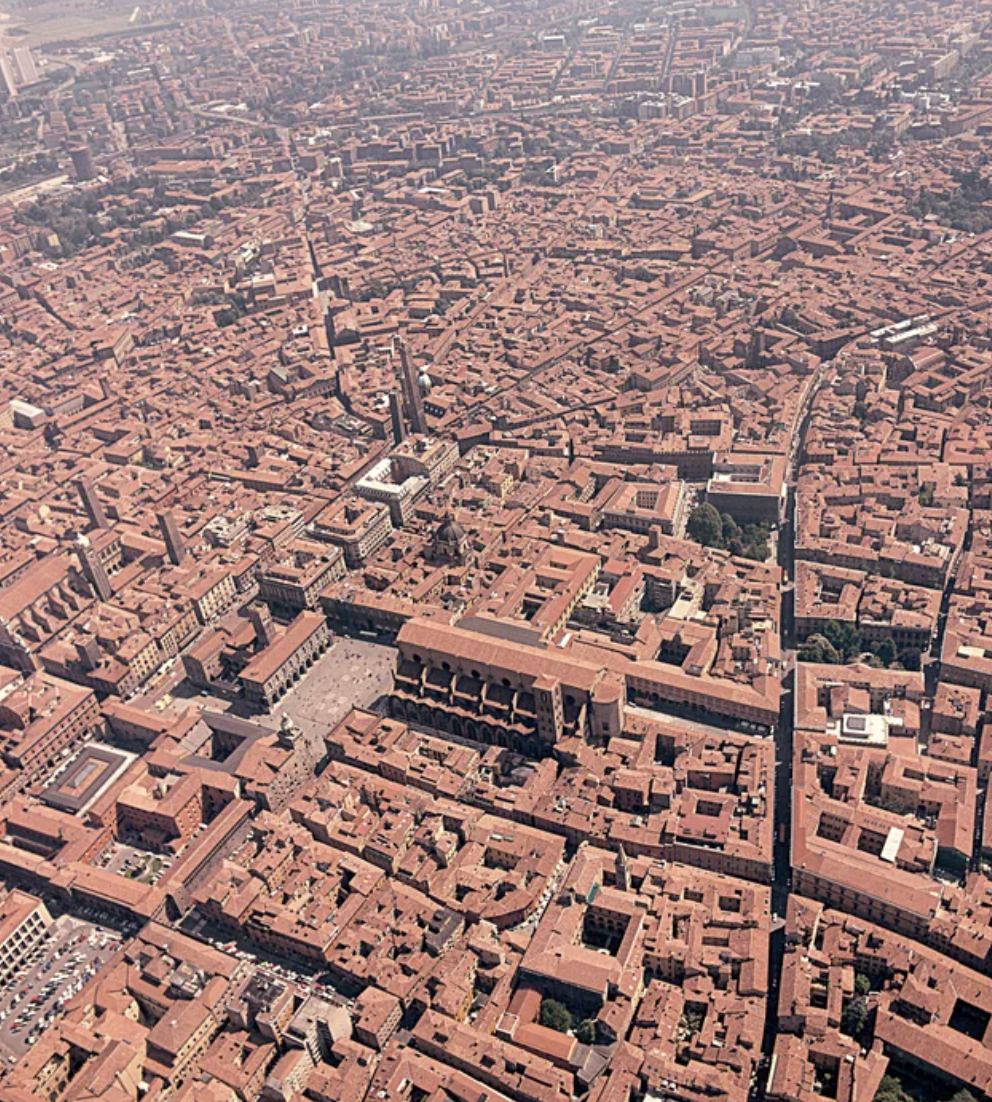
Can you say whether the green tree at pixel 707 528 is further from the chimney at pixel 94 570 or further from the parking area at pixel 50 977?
the parking area at pixel 50 977

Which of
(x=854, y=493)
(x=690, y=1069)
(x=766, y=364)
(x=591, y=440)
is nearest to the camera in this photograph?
(x=690, y=1069)

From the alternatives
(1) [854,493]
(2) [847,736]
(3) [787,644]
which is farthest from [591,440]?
(2) [847,736]

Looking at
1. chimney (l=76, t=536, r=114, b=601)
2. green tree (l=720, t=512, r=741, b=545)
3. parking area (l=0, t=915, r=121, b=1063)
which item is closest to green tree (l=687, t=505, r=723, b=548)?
green tree (l=720, t=512, r=741, b=545)

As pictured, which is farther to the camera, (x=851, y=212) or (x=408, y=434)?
(x=851, y=212)

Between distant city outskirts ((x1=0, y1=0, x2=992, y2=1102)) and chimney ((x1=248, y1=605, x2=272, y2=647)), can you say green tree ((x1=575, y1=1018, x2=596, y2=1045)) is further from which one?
chimney ((x1=248, y1=605, x2=272, y2=647))

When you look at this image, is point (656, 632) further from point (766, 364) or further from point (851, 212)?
point (851, 212)

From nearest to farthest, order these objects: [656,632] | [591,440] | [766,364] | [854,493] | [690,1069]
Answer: [690,1069]
[656,632]
[854,493]
[591,440]
[766,364]
